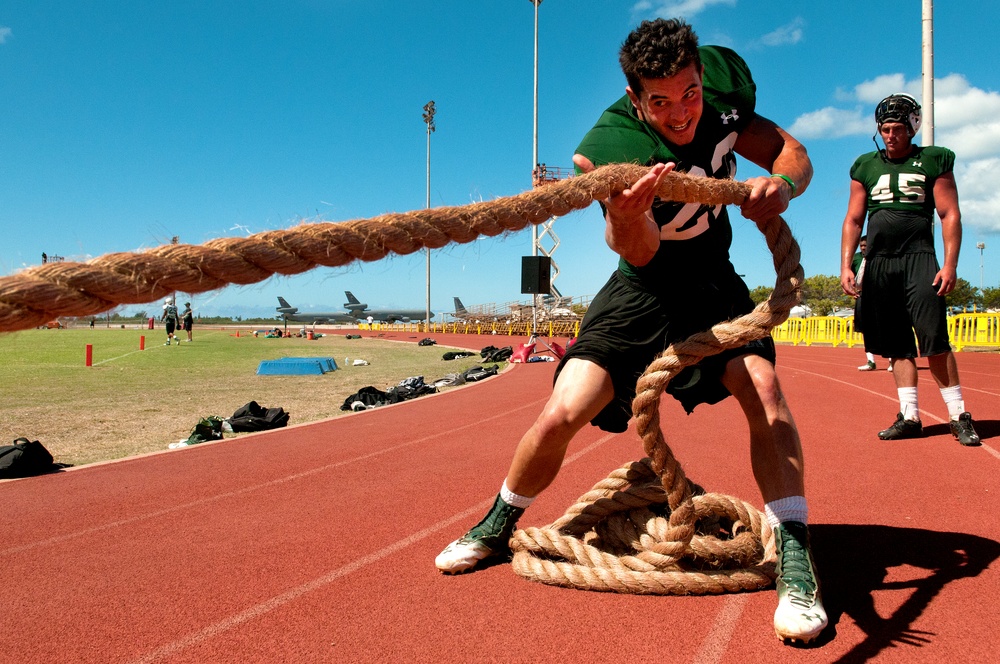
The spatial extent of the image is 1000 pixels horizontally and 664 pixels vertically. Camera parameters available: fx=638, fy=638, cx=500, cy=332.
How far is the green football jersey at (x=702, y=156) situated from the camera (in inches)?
98.3

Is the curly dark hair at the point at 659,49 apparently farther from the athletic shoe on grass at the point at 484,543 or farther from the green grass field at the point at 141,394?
the green grass field at the point at 141,394

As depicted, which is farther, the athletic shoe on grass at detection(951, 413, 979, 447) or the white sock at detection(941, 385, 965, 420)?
the white sock at detection(941, 385, 965, 420)

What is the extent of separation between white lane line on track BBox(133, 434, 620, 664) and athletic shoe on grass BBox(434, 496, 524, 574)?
360 millimetres

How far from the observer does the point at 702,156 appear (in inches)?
99.3

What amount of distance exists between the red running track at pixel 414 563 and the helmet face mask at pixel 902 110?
2.38 metres

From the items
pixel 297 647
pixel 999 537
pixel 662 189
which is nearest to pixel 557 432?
pixel 662 189

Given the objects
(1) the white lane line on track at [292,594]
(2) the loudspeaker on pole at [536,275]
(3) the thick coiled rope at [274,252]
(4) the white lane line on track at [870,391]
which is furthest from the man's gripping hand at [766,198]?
(2) the loudspeaker on pole at [536,275]

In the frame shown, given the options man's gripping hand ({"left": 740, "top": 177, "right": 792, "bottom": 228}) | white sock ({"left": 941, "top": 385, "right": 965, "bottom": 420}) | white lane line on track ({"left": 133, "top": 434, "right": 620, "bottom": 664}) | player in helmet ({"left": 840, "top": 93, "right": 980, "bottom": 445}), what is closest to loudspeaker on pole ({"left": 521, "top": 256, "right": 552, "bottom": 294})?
player in helmet ({"left": 840, "top": 93, "right": 980, "bottom": 445})

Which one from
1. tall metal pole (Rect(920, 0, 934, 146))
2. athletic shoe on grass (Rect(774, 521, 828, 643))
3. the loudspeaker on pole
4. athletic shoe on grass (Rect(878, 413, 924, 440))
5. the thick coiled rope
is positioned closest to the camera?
the thick coiled rope

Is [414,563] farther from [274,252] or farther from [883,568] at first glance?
[883,568]

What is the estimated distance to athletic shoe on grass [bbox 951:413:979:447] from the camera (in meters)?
4.56

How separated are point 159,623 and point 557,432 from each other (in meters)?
1.62

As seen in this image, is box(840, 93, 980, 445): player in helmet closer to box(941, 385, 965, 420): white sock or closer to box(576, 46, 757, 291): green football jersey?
box(941, 385, 965, 420): white sock

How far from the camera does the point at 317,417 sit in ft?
25.3
